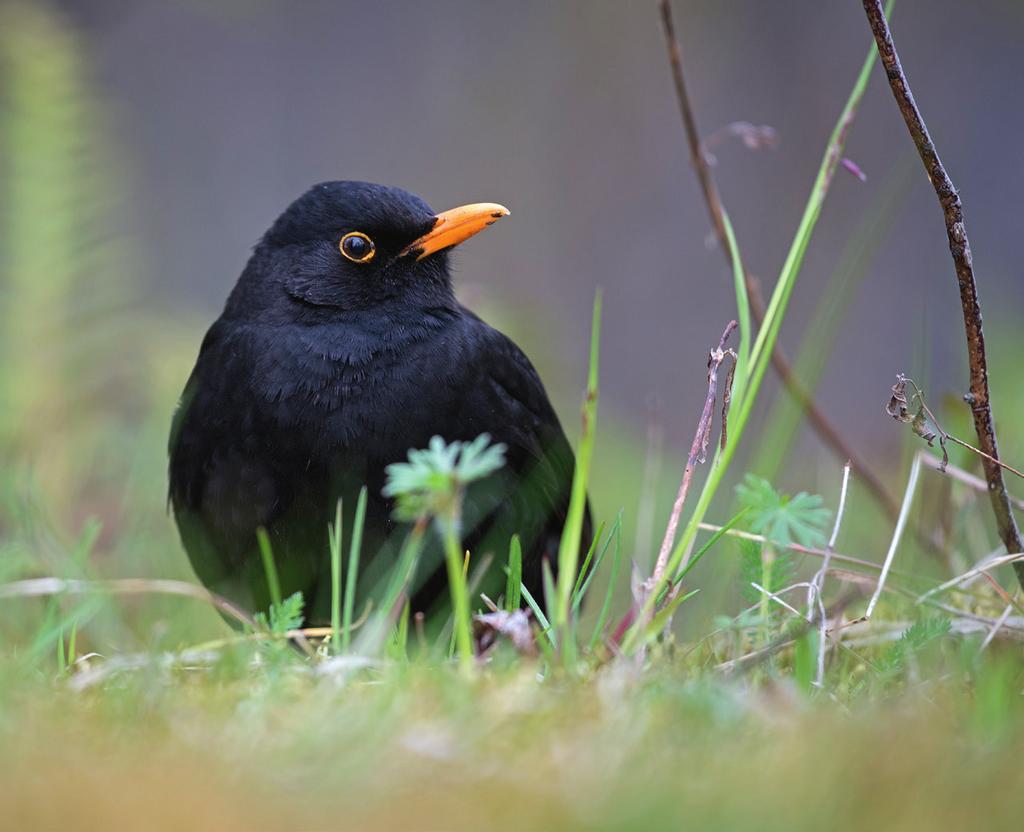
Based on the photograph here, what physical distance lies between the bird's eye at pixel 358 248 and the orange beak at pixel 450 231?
0.32 feet

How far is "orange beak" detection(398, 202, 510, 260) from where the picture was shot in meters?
3.61

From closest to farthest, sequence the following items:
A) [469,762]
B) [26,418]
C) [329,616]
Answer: [469,762] → [329,616] → [26,418]

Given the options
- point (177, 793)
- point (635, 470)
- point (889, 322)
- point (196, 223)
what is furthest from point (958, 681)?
point (196, 223)

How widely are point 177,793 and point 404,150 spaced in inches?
311

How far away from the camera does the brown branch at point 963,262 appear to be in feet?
8.32

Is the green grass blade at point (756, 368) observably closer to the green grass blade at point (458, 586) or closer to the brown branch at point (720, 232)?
the green grass blade at point (458, 586)

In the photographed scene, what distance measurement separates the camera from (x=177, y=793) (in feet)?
4.56

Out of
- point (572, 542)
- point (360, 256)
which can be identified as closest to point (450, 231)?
point (360, 256)

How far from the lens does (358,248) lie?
3615mm

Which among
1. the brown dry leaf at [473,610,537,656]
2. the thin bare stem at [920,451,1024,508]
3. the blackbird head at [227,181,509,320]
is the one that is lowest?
the brown dry leaf at [473,610,537,656]

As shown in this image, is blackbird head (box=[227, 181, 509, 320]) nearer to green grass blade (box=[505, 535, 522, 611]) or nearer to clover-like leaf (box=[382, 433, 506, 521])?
green grass blade (box=[505, 535, 522, 611])

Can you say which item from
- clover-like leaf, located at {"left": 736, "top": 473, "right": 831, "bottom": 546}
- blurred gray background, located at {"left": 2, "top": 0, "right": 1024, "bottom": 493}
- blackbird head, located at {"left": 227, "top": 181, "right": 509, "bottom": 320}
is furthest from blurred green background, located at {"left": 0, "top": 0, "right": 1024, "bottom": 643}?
clover-like leaf, located at {"left": 736, "top": 473, "right": 831, "bottom": 546}

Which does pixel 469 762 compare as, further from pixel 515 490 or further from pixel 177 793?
pixel 515 490

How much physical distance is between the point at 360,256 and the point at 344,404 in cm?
63
